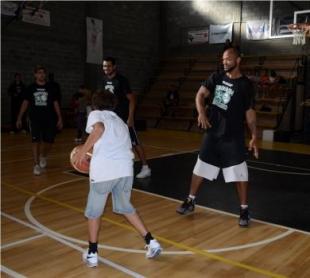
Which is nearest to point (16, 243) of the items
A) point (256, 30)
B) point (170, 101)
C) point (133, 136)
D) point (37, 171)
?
point (133, 136)

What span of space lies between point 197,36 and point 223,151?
43.3 ft

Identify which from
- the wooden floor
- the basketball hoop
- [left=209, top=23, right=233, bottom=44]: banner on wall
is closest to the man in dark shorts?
the wooden floor

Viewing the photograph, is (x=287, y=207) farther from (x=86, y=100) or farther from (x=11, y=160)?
(x=86, y=100)

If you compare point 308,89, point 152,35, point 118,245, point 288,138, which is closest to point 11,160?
point 118,245

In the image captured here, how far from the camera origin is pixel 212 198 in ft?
16.3

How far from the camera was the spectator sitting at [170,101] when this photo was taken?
14.7 meters

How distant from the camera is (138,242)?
347cm

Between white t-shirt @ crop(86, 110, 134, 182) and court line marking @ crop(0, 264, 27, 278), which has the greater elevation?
white t-shirt @ crop(86, 110, 134, 182)

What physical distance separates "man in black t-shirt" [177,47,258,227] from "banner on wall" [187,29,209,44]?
12684 mm

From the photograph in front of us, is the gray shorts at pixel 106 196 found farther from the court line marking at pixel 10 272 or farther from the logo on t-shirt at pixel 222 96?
the logo on t-shirt at pixel 222 96

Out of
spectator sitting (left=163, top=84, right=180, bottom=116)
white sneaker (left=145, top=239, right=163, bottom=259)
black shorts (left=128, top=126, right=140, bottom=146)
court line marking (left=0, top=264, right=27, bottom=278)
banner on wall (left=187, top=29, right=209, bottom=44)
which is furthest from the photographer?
banner on wall (left=187, top=29, right=209, bottom=44)

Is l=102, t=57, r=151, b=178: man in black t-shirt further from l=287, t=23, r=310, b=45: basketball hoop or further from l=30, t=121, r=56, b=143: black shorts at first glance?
l=287, t=23, r=310, b=45: basketball hoop

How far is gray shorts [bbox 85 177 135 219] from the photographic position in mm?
Result: 2922

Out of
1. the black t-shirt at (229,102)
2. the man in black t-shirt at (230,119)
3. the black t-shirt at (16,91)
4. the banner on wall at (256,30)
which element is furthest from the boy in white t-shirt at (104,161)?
the banner on wall at (256,30)
